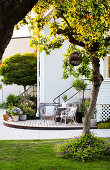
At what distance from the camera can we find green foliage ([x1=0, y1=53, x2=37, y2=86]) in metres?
18.0

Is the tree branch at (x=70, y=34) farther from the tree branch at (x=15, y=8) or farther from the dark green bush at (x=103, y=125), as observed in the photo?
the dark green bush at (x=103, y=125)

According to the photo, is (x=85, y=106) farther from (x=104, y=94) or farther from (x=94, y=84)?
(x=94, y=84)

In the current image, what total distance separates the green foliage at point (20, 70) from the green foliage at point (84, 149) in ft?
37.1

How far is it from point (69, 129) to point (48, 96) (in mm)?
4213

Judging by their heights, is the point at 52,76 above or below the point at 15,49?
below

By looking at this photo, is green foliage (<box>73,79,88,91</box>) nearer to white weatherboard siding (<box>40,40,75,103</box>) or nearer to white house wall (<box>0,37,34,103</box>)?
white weatherboard siding (<box>40,40,75,103</box>)

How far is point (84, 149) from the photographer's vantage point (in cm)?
663

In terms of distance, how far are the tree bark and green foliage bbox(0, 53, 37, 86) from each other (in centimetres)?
1427

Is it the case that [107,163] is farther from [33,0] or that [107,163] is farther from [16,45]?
[16,45]

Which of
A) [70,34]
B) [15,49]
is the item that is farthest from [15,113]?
[15,49]

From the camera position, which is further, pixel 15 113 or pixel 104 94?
pixel 15 113

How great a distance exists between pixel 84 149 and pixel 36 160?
1.20 metres

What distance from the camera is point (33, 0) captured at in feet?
12.2

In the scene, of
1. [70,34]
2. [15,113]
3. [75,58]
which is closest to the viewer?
[70,34]
